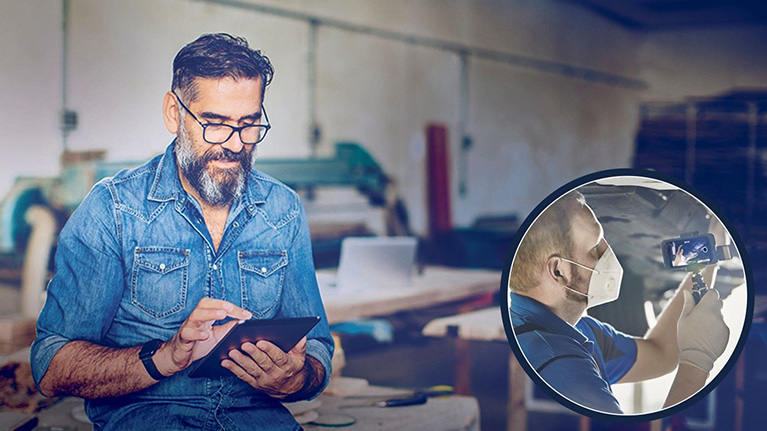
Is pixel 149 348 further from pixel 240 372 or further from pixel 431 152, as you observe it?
pixel 431 152

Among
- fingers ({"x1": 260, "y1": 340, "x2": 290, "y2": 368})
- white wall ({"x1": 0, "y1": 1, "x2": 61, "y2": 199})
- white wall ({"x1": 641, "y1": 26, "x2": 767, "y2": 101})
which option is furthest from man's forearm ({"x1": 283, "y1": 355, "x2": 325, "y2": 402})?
white wall ({"x1": 641, "y1": 26, "x2": 767, "y2": 101})

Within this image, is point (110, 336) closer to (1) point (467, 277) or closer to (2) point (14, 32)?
(2) point (14, 32)

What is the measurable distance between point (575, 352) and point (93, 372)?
138 centimetres

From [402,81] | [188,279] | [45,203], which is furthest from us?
[402,81]

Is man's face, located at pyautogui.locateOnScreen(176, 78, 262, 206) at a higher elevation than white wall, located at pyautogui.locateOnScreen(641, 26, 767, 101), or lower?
lower

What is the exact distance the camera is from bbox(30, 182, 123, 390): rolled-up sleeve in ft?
7.06

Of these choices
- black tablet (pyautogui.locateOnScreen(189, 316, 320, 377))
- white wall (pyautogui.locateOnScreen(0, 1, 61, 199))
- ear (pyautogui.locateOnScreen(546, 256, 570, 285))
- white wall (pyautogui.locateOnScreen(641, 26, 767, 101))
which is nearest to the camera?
black tablet (pyautogui.locateOnScreen(189, 316, 320, 377))

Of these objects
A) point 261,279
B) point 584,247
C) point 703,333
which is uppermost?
point 584,247

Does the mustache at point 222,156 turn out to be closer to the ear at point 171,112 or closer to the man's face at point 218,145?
the man's face at point 218,145

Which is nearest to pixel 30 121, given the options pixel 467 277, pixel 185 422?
pixel 185 422

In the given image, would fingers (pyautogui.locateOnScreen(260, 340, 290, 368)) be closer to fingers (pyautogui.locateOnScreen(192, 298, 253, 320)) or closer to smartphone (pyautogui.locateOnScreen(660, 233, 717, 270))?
fingers (pyautogui.locateOnScreen(192, 298, 253, 320))

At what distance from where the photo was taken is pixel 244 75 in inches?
92.2

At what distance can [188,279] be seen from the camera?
7.44 ft

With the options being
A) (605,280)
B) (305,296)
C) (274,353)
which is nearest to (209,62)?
(305,296)
